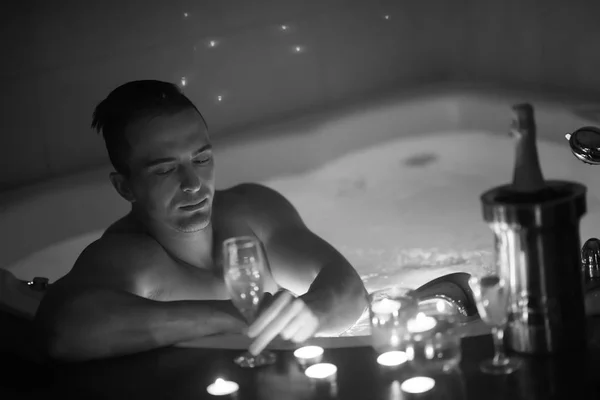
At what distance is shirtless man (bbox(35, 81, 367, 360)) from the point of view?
56.7 inches

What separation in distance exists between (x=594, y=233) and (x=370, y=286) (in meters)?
0.58

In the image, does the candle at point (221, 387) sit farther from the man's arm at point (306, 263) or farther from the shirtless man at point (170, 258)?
the man's arm at point (306, 263)

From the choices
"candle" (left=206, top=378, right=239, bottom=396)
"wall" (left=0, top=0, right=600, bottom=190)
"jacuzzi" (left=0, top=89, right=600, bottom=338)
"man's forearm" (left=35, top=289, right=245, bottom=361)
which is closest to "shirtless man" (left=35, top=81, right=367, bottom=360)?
"man's forearm" (left=35, top=289, right=245, bottom=361)

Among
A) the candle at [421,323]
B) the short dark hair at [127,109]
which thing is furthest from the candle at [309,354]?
the short dark hair at [127,109]

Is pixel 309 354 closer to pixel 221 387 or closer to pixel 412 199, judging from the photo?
pixel 221 387

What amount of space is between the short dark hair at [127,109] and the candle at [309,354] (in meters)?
0.55

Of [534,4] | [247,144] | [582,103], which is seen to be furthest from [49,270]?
[534,4]

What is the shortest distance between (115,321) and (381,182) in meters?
1.73

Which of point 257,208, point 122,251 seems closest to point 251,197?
point 257,208

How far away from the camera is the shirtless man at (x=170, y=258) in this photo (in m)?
1.44

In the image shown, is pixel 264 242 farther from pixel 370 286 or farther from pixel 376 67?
pixel 376 67

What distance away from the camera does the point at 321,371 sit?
1.29 meters

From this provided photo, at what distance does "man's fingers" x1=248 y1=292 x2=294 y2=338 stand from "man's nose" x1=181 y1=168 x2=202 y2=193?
1.21 ft

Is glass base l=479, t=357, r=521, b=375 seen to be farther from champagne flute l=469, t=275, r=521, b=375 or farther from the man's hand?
the man's hand
